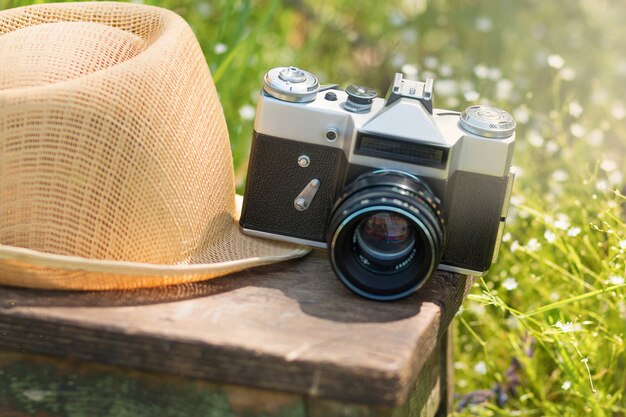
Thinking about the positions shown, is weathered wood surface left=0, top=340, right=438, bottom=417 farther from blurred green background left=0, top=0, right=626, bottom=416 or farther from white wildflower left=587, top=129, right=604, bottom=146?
white wildflower left=587, top=129, right=604, bottom=146

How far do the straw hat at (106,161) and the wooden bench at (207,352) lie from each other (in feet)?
0.17

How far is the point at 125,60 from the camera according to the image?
123cm

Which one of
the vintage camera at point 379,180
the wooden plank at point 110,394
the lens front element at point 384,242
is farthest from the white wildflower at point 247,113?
the wooden plank at point 110,394

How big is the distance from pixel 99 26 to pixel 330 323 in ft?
1.81

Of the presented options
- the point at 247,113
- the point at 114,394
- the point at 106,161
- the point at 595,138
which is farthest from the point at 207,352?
the point at 595,138

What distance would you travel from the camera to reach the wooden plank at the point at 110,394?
1054 mm

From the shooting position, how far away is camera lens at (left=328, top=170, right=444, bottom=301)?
111 centimetres

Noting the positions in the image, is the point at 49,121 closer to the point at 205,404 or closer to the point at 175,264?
the point at 175,264

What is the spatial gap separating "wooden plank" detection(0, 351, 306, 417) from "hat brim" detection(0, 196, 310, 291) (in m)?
0.10

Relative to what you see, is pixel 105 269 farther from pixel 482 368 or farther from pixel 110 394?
pixel 482 368

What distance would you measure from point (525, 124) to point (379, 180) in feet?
4.69

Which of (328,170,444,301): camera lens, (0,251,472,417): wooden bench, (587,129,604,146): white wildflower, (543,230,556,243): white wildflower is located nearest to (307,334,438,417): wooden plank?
(0,251,472,417): wooden bench

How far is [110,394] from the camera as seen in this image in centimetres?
108

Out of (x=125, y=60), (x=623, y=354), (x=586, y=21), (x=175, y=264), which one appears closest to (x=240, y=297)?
(x=175, y=264)
